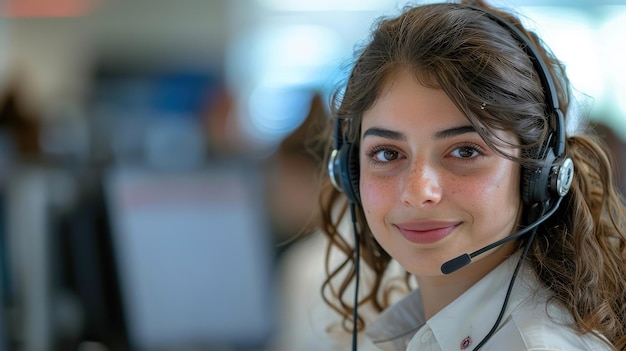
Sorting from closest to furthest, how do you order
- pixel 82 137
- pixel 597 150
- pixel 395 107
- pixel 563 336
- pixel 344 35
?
1. pixel 563 336
2. pixel 395 107
3. pixel 597 150
4. pixel 82 137
5. pixel 344 35

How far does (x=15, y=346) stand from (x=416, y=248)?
1.28 meters

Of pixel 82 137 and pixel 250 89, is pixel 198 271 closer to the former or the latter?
pixel 82 137

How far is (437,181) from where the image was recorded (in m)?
1.05

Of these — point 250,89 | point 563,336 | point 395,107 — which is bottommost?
point 250,89

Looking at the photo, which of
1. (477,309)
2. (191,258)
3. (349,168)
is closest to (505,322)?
(477,309)

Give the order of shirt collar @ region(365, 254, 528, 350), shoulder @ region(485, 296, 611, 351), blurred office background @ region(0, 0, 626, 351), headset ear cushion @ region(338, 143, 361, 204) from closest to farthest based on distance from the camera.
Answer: shoulder @ region(485, 296, 611, 351)
shirt collar @ region(365, 254, 528, 350)
headset ear cushion @ region(338, 143, 361, 204)
blurred office background @ region(0, 0, 626, 351)

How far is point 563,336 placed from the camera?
3.23 ft

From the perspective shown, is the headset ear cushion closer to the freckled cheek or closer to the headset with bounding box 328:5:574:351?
the freckled cheek

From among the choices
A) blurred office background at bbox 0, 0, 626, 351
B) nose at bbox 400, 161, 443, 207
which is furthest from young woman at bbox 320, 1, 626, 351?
blurred office background at bbox 0, 0, 626, 351

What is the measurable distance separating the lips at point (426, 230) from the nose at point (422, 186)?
0.03 m

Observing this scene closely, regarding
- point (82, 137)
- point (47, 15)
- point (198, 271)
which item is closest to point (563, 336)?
point (198, 271)

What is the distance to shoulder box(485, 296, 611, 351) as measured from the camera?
38.0 inches

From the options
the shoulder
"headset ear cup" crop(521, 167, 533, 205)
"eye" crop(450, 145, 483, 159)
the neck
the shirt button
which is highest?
"eye" crop(450, 145, 483, 159)

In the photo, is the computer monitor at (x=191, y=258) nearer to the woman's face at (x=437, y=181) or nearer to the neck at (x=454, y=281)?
the neck at (x=454, y=281)
